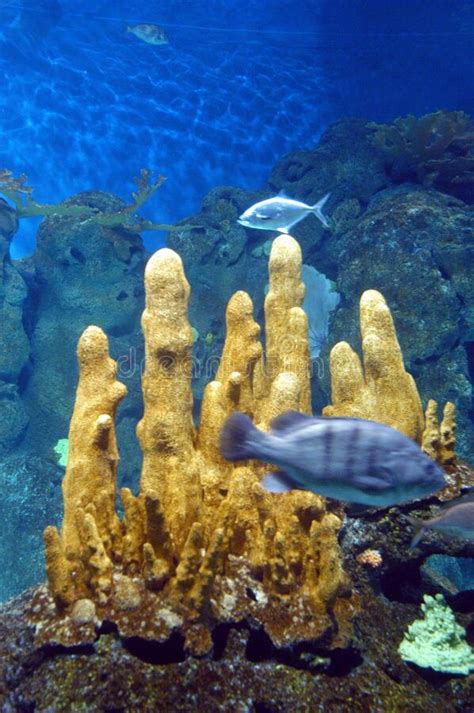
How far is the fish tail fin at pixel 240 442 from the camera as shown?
171 cm

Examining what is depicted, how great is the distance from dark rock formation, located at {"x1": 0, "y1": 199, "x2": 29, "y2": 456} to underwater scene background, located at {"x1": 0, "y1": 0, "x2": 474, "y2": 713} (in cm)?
4

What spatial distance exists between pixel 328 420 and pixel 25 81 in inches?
819

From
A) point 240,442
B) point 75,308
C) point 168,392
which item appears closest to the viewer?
point 240,442

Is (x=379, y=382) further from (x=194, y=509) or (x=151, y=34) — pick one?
(x=151, y=34)

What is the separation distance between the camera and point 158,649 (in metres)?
1.95

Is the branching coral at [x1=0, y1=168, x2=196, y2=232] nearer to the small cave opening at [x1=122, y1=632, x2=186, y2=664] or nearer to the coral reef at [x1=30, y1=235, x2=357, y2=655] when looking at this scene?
the coral reef at [x1=30, y1=235, x2=357, y2=655]

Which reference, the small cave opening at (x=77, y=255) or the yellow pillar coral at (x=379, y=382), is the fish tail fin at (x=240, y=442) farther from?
the small cave opening at (x=77, y=255)

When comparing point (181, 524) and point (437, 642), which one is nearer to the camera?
point (437, 642)

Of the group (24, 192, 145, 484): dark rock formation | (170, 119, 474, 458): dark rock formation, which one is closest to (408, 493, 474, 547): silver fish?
(170, 119, 474, 458): dark rock formation

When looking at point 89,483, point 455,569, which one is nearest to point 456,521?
point 89,483

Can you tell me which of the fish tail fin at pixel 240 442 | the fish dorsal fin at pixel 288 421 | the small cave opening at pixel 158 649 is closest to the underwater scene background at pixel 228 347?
the small cave opening at pixel 158 649

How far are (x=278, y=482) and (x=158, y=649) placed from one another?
3.03 ft

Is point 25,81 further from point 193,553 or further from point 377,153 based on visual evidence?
point 193,553

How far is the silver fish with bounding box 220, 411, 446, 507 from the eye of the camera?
1713 mm
